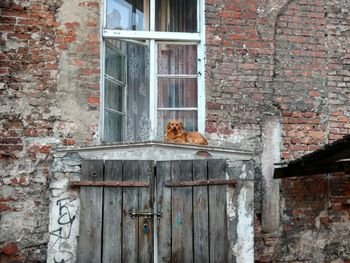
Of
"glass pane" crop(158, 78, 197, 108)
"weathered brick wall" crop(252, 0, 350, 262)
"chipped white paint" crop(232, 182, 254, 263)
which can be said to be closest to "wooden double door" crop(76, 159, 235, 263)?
"chipped white paint" crop(232, 182, 254, 263)

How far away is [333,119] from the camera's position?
561cm

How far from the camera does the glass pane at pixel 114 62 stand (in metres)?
5.45

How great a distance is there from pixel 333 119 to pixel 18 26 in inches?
145

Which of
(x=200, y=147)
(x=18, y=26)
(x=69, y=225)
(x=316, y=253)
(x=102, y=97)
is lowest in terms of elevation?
(x=316, y=253)

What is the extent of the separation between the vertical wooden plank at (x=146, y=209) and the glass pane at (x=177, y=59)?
142 cm

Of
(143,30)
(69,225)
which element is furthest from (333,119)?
(69,225)

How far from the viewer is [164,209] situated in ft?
14.9

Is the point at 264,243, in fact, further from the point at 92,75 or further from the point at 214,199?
the point at 92,75

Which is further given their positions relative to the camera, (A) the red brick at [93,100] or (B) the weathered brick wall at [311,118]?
(B) the weathered brick wall at [311,118]

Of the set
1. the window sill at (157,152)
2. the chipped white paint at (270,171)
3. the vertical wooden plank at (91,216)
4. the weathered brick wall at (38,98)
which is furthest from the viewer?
the chipped white paint at (270,171)

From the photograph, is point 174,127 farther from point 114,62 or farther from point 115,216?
point 115,216

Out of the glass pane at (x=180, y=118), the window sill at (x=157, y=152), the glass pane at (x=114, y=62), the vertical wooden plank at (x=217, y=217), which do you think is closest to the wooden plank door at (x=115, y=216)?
the window sill at (x=157, y=152)

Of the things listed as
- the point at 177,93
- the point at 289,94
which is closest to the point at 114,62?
the point at 177,93

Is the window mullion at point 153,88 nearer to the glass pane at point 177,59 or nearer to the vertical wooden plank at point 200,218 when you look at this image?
the glass pane at point 177,59
